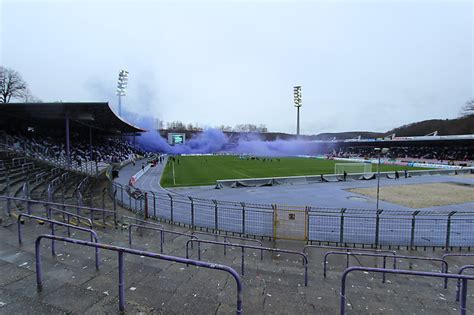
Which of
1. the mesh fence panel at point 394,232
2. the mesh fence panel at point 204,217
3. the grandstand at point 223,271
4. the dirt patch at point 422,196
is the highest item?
the grandstand at point 223,271

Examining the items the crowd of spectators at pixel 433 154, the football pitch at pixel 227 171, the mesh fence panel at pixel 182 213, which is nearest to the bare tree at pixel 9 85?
the football pitch at pixel 227 171

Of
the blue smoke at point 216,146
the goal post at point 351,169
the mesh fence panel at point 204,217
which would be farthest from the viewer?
the blue smoke at point 216,146

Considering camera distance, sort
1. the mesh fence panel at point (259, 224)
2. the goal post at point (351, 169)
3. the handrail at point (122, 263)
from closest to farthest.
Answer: the handrail at point (122, 263), the mesh fence panel at point (259, 224), the goal post at point (351, 169)

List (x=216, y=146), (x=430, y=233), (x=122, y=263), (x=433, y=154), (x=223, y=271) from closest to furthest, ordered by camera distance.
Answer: (x=122, y=263), (x=223, y=271), (x=430, y=233), (x=433, y=154), (x=216, y=146)

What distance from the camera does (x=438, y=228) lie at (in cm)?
1263

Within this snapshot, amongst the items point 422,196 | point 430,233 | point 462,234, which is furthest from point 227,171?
point 462,234

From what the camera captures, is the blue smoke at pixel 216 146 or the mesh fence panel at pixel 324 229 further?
the blue smoke at pixel 216 146

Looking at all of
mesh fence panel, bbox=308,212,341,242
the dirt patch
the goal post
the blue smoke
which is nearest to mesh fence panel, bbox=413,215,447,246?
mesh fence panel, bbox=308,212,341,242

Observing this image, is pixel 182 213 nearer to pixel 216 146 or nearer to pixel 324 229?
pixel 324 229

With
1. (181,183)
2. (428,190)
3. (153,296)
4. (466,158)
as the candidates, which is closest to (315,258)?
(153,296)

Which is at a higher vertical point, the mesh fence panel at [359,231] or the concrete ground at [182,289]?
the concrete ground at [182,289]

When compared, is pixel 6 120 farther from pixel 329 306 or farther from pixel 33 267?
pixel 329 306

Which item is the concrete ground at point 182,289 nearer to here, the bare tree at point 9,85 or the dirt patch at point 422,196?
the dirt patch at point 422,196

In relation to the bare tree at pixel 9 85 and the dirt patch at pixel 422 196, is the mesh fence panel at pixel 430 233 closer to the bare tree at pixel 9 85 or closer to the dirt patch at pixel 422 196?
the dirt patch at pixel 422 196
